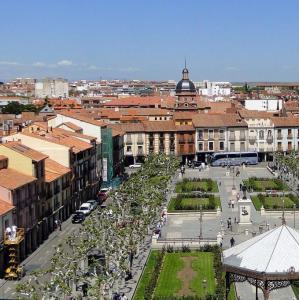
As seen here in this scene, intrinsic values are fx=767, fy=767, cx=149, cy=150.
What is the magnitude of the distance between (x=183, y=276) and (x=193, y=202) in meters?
31.9

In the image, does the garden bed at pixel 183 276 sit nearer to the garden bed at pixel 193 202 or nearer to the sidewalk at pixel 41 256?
A: the sidewalk at pixel 41 256

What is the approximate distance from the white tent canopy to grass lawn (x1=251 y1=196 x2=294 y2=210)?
4005cm

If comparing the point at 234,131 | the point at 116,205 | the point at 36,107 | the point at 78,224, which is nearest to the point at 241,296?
the point at 116,205

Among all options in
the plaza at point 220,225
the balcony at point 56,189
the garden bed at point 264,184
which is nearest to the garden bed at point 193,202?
the plaza at point 220,225

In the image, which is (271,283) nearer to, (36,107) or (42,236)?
(42,236)

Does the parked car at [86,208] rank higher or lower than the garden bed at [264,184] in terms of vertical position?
higher

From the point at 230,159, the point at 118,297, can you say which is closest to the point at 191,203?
the point at 118,297

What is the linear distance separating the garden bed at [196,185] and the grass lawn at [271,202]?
330 inches

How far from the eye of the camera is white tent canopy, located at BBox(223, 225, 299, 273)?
32.0 meters

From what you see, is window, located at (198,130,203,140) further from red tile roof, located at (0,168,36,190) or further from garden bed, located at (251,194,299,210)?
red tile roof, located at (0,168,36,190)

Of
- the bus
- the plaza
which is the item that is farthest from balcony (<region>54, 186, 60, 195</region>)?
the bus

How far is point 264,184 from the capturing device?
9306 centimetres

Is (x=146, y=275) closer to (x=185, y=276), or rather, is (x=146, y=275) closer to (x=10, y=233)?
(x=185, y=276)

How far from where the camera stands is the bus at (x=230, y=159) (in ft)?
393
